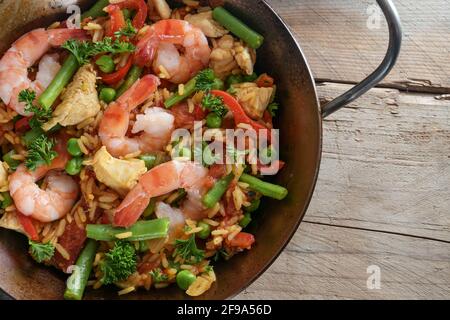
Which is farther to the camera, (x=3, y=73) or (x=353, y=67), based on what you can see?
→ (x=353, y=67)

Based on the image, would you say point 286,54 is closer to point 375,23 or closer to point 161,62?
point 161,62

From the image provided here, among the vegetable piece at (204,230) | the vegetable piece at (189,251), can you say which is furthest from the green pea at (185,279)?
the vegetable piece at (204,230)

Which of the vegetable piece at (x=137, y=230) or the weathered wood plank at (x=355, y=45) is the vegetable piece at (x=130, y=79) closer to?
the vegetable piece at (x=137, y=230)

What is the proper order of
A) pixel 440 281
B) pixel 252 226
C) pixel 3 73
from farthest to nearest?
pixel 440 281 < pixel 252 226 < pixel 3 73

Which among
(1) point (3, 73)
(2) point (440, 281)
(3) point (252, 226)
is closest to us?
(1) point (3, 73)

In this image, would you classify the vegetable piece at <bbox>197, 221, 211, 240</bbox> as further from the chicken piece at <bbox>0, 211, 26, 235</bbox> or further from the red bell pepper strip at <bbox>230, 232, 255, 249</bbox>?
the chicken piece at <bbox>0, 211, 26, 235</bbox>

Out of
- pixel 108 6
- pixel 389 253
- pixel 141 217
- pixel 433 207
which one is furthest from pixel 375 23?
pixel 141 217

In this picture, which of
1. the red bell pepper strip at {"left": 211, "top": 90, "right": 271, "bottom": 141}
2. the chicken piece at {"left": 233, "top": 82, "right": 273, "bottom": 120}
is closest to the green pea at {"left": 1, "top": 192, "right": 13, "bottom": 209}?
the red bell pepper strip at {"left": 211, "top": 90, "right": 271, "bottom": 141}
